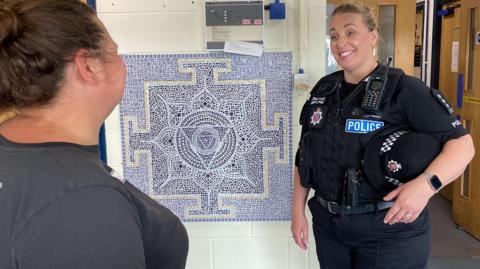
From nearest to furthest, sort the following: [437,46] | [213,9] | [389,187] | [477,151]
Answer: [389,187], [213,9], [477,151], [437,46]

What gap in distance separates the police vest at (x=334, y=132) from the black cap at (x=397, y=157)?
0.04 m

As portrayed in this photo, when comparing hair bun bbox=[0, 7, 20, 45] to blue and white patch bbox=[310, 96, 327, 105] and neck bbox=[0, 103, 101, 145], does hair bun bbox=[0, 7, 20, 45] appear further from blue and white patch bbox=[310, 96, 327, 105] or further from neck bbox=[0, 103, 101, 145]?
blue and white patch bbox=[310, 96, 327, 105]

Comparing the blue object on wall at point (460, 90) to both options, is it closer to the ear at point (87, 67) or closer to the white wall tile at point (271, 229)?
the white wall tile at point (271, 229)

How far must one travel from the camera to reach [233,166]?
7.11 ft

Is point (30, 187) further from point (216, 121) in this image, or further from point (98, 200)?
point (216, 121)

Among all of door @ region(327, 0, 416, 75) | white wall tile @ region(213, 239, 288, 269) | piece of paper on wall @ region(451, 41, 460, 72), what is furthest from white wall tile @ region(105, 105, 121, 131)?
piece of paper on wall @ region(451, 41, 460, 72)

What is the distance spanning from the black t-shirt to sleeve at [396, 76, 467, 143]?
3.23ft

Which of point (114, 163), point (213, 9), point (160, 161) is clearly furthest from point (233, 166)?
point (213, 9)

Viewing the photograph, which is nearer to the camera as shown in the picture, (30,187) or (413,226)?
(30,187)

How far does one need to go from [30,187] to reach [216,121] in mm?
1524

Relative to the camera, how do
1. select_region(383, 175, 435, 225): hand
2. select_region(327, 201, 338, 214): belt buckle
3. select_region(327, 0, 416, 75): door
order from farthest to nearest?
select_region(327, 0, 416, 75): door → select_region(327, 201, 338, 214): belt buckle → select_region(383, 175, 435, 225): hand

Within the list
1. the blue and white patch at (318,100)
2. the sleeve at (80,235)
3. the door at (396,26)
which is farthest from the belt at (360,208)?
the door at (396,26)

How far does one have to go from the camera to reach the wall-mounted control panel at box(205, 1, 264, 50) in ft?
6.60

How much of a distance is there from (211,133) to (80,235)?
1.54 m
